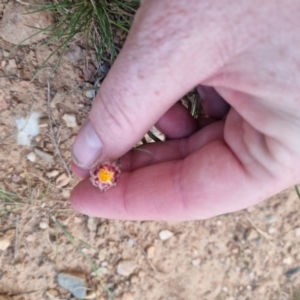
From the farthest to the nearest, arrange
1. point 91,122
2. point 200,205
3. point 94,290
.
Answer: point 94,290 → point 200,205 → point 91,122

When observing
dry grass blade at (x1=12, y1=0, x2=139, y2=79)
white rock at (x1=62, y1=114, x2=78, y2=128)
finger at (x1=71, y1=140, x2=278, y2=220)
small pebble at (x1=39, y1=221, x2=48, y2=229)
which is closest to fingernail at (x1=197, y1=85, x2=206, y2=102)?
finger at (x1=71, y1=140, x2=278, y2=220)

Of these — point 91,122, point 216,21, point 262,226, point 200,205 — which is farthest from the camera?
point 262,226

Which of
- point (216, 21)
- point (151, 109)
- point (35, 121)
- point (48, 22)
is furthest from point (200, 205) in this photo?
point (48, 22)

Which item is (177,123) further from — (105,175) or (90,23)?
(90,23)

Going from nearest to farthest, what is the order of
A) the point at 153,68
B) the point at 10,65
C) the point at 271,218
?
1. the point at 153,68
2. the point at 10,65
3. the point at 271,218

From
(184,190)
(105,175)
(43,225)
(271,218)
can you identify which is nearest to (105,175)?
(105,175)

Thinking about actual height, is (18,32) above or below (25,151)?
above

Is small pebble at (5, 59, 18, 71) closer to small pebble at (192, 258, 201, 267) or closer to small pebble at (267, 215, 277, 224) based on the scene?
small pebble at (192, 258, 201, 267)

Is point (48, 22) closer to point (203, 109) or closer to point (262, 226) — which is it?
point (203, 109)
